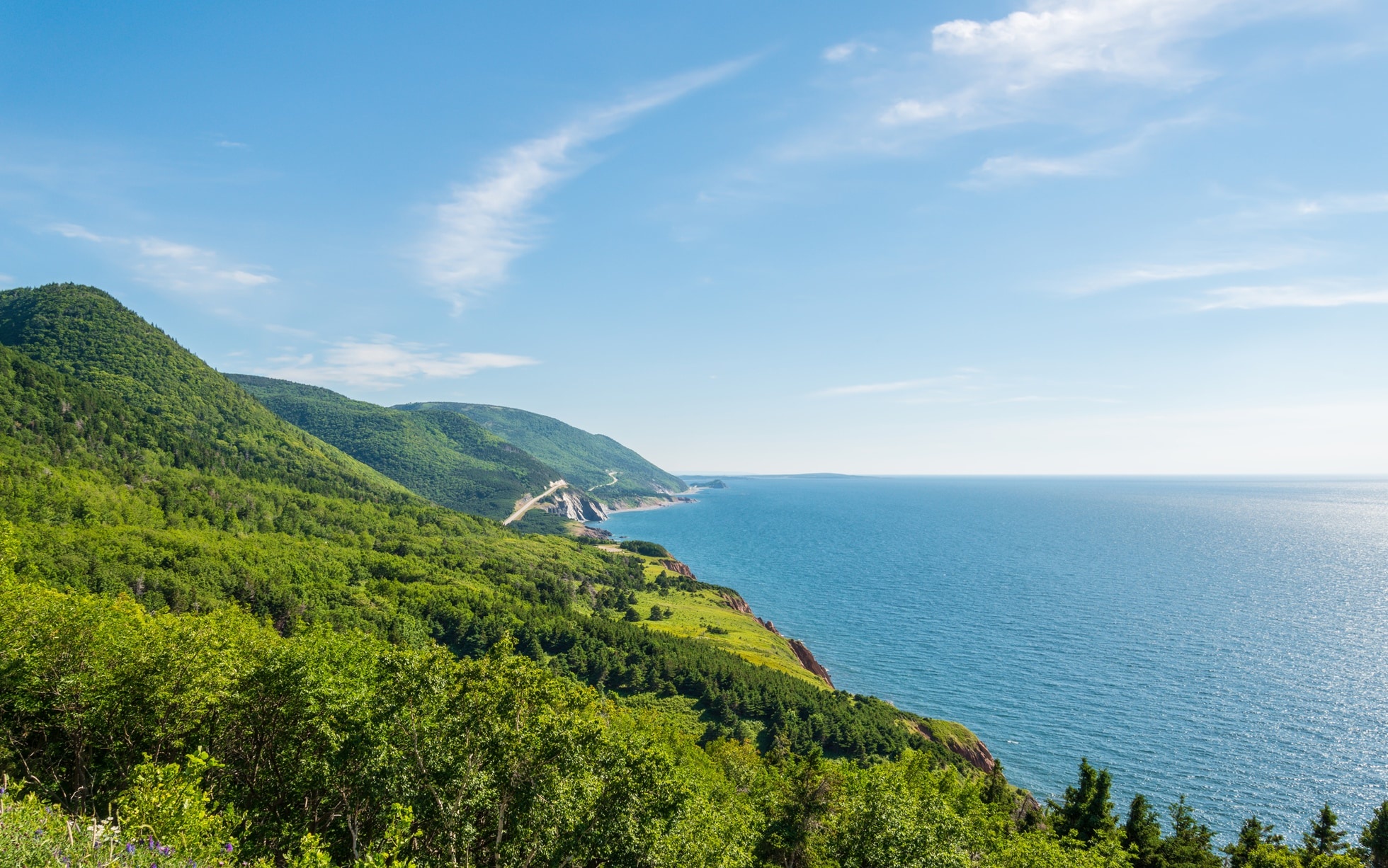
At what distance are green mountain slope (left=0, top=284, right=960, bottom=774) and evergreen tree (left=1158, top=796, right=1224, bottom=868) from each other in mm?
28410

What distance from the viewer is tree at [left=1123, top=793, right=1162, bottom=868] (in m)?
52.3

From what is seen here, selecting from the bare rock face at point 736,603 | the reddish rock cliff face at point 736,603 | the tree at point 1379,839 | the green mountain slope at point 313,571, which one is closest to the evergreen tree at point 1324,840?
the tree at point 1379,839

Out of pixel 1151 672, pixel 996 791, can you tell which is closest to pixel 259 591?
pixel 996 791

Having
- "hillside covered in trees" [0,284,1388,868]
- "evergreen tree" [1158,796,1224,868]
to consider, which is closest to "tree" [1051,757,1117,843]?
"hillside covered in trees" [0,284,1388,868]

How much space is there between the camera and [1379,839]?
51.5 m

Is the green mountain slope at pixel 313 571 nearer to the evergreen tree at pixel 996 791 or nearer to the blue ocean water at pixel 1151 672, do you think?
the evergreen tree at pixel 996 791

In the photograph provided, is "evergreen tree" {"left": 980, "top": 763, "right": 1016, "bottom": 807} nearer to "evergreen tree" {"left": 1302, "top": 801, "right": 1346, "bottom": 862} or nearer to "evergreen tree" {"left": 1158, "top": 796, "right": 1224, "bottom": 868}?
"evergreen tree" {"left": 1158, "top": 796, "right": 1224, "bottom": 868}

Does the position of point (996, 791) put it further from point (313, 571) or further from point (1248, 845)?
point (313, 571)

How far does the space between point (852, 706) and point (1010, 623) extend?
6907 cm

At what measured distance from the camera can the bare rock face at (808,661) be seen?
4809 inches

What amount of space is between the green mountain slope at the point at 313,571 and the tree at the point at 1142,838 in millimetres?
25520

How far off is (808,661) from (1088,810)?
72.7 m

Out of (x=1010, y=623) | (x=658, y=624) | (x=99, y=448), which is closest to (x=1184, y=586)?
(x=1010, y=623)

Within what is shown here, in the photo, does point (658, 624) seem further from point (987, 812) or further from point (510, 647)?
point (510, 647)
